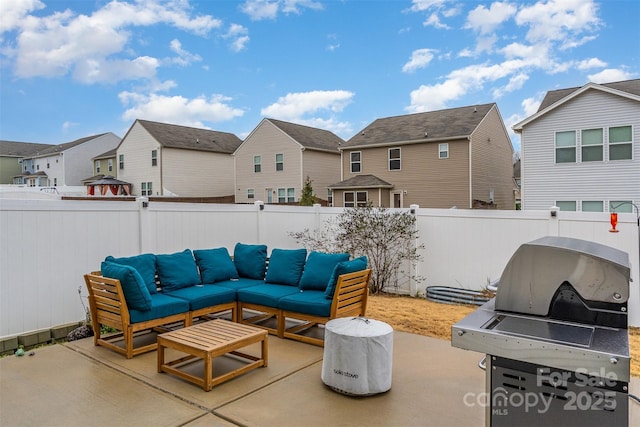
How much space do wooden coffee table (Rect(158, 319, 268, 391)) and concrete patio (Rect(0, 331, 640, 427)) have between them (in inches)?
3.1

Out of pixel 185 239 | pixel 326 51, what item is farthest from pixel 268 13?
pixel 185 239

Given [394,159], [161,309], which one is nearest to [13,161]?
[394,159]

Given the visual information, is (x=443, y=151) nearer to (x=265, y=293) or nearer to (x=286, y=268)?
(x=286, y=268)

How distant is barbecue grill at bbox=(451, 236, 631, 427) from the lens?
5.79 feet

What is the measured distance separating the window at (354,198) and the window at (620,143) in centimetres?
906

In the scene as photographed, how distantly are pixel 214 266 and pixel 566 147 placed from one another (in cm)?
1111

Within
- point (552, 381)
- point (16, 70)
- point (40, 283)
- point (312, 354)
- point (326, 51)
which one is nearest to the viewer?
point (552, 381)

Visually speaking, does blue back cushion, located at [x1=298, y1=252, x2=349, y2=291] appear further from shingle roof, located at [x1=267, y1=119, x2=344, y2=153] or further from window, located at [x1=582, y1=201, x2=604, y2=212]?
shingle roof, located at [x1=267, y1=119, x2=344, y2=153]

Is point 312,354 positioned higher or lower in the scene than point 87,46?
lower

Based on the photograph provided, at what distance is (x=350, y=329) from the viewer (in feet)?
11.4

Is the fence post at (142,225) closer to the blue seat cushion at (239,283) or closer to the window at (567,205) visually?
the blue seat cushion at (239,283)

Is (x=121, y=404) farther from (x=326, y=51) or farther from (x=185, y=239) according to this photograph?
(x=326, y=51)

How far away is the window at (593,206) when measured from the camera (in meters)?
11.5

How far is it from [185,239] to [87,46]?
8.19 meters
